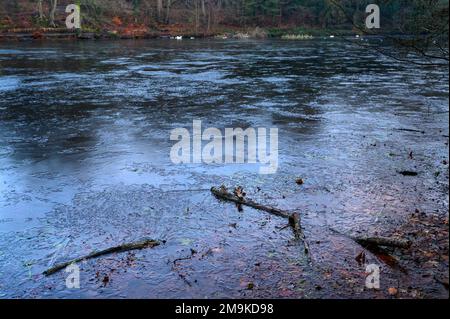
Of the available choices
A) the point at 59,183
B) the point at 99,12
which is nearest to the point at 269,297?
the point at 59,183

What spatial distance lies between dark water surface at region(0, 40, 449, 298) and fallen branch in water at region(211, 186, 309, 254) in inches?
5.4

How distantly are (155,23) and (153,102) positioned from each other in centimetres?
5693

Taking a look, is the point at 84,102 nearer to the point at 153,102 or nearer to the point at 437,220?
the point at 153,102

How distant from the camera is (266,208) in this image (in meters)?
8.55

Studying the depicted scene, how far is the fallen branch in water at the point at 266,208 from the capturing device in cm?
756

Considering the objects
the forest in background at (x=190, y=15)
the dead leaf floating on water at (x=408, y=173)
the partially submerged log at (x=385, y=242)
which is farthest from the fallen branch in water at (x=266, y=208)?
the forest in background at (x=190, y=15)

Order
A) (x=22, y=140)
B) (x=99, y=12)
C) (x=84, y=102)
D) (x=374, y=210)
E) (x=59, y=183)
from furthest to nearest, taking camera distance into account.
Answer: (x=99, y=12) → (x=84, y=102) → (x=22, y=140) → (x=59, y=183) → (x=374, y=210)

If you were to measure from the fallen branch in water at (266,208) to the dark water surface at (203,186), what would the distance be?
136mm

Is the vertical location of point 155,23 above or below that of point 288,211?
above

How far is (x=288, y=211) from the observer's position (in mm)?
8453

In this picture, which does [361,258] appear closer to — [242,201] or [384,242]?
[384,242]

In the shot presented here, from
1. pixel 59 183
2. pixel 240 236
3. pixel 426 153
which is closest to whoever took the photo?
→ pixel 240 236

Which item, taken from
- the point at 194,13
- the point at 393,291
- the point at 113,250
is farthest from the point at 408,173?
the point at 194,13

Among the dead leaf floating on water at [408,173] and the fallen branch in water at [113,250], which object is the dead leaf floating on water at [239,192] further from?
the dead leaf floating on water at [408,173]
